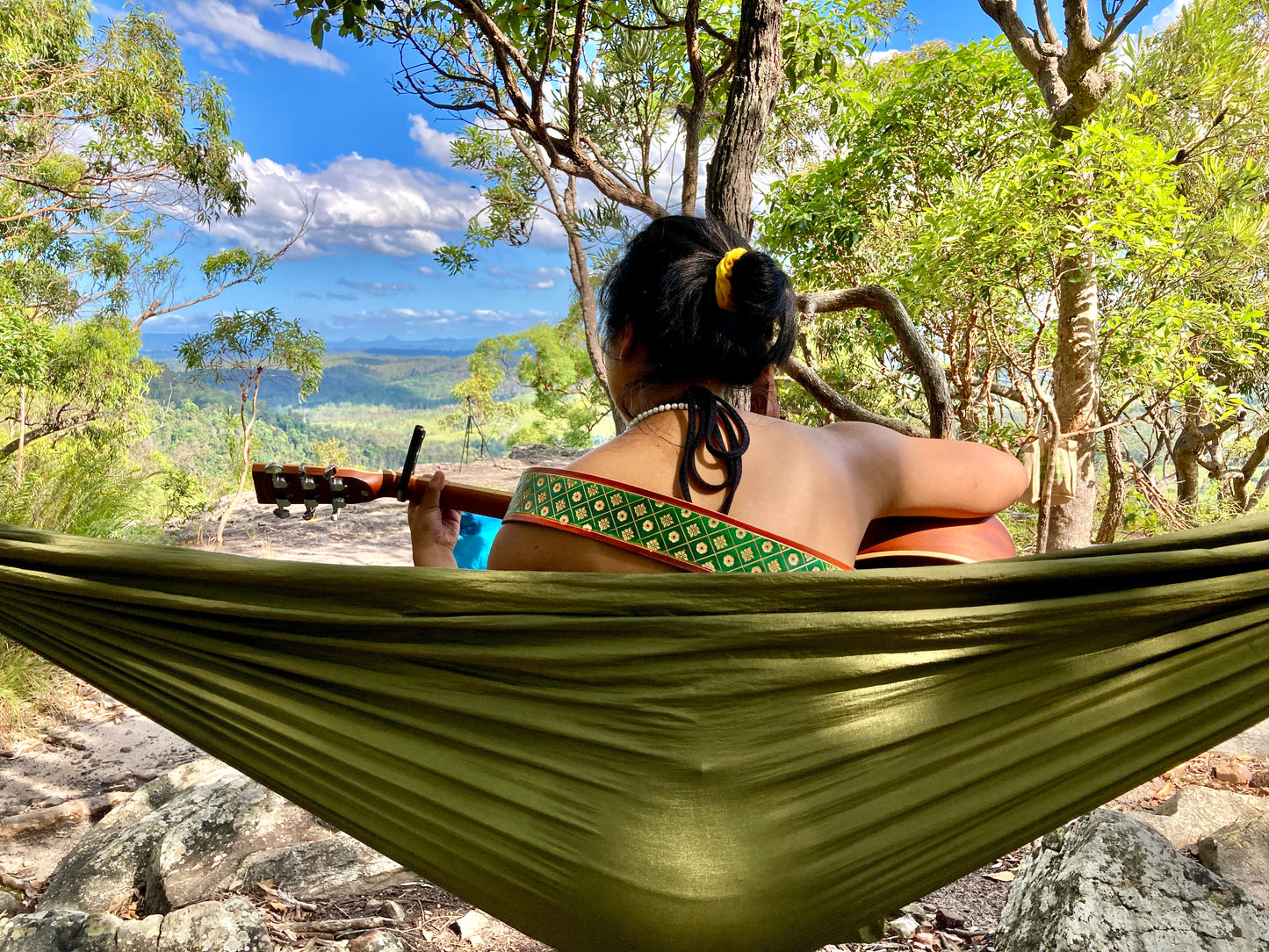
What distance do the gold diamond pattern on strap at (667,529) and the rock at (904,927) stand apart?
1.04 meters

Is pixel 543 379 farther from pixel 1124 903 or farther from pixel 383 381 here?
pixel 383 381

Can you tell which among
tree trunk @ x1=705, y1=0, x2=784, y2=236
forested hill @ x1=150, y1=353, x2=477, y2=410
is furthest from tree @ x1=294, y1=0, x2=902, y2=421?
forested hill @ x1=150, y1=353, x2=477, y2=410

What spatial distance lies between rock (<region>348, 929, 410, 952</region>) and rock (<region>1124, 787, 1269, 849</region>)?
1574 mm

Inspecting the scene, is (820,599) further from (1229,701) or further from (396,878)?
(396,878)

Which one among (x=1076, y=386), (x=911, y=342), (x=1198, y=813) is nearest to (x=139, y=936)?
(x=911, y=342)

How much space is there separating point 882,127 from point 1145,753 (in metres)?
3.70

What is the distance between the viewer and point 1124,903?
3.92ft

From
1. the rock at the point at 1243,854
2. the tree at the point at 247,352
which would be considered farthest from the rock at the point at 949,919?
the tree at the point at 247,352

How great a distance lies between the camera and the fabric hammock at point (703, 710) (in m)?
0.66

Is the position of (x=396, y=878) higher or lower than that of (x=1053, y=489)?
lower

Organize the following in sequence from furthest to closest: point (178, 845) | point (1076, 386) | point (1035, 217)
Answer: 1. point (1076, 386)
2. point (1035, 217)
3. point (178, 845)

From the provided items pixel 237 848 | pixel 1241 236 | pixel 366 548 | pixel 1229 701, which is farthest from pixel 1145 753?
pixel 366 548

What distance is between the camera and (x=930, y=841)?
741mm

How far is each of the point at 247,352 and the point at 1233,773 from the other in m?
7.56
